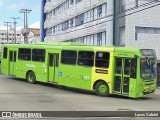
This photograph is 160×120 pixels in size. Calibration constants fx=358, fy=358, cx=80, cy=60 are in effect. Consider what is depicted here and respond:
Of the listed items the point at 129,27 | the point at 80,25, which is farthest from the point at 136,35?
the point at 80,25

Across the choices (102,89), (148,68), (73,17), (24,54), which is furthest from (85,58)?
(73,17)

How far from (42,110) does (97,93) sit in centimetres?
736

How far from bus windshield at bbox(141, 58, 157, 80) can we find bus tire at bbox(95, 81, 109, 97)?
2325 mm

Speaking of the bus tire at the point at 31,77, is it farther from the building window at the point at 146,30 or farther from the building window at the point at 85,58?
the building window at the point at 146,30

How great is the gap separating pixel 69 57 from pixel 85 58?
4.80 feet

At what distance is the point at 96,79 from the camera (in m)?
20.8

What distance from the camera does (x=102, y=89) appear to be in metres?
20.5

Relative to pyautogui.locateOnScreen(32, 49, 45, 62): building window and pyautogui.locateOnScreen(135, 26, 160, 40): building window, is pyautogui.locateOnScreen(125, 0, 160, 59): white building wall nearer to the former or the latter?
pyautogui.locateOnScreen(135, 26, 160, 40): building window

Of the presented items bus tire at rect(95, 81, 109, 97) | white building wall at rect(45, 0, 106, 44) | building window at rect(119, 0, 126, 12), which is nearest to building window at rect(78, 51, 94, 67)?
bus tire at rect(95, 81, 109, 97)

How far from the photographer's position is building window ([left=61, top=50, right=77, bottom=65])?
22094 mm

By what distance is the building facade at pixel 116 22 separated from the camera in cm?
3472

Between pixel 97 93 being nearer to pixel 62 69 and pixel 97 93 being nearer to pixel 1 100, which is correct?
pixel 62 69

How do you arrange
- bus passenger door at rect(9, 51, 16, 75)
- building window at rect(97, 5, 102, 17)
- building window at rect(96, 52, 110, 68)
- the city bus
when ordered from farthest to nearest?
building window at rect(97, 5, 102, 17), bus passenger door at rect(9, 51, 16, 75), building window at rect(96, 52, 110, 68), the city bus

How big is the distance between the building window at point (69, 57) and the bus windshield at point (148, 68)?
464 cm
